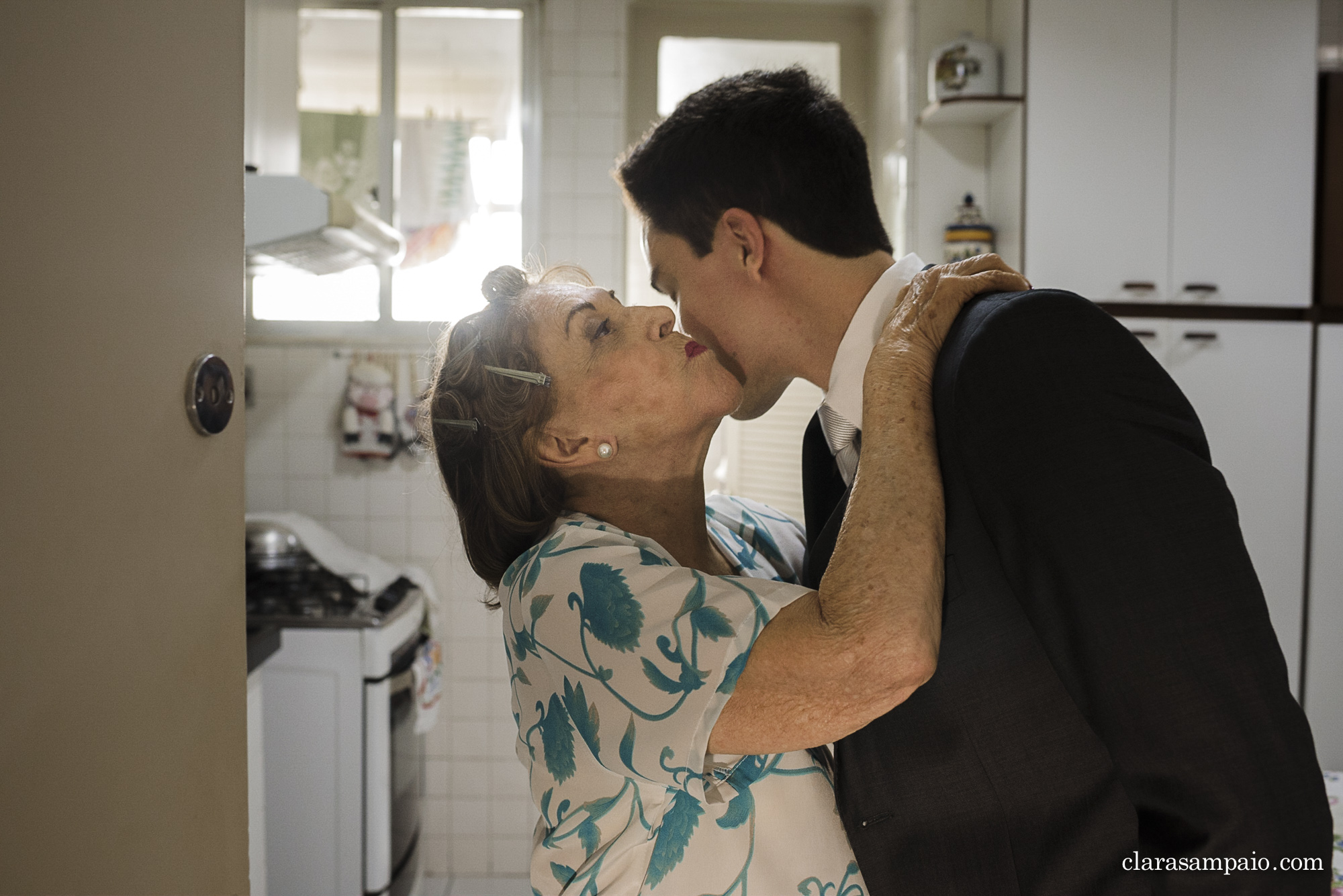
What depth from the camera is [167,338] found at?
659mm

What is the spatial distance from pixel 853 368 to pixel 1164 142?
2127mm

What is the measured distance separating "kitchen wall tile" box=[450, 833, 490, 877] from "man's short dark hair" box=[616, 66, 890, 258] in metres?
2.88

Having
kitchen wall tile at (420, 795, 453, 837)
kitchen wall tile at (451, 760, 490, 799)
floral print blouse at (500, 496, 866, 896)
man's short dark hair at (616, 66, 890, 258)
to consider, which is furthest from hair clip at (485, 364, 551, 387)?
kitchen wall tile at (420, 795, 453, 837)

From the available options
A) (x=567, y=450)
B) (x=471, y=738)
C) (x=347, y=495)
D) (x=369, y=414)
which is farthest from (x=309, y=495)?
(x=567, y=450)

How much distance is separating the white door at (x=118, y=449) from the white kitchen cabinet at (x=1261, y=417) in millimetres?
2683

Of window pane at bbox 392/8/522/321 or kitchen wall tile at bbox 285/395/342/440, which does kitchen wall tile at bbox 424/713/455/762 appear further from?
window pane at bbox 392/8/522/321

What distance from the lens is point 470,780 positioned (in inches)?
133

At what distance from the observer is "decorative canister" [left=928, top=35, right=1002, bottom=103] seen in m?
2.74

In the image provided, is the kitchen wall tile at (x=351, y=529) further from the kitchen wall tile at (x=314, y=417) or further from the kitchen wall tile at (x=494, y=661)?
the kitchen wall tile at (x=494, y=661)

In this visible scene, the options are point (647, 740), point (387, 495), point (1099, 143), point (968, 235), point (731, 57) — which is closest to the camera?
point (647, 740)

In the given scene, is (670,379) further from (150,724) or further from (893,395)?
(150,724)

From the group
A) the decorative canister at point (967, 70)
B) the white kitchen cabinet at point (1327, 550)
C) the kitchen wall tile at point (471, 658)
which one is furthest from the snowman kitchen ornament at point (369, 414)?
the white kitchen cabinet at point (1327, 550)

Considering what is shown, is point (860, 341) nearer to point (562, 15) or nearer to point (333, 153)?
point (562, 15)

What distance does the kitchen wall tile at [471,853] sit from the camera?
338cm
